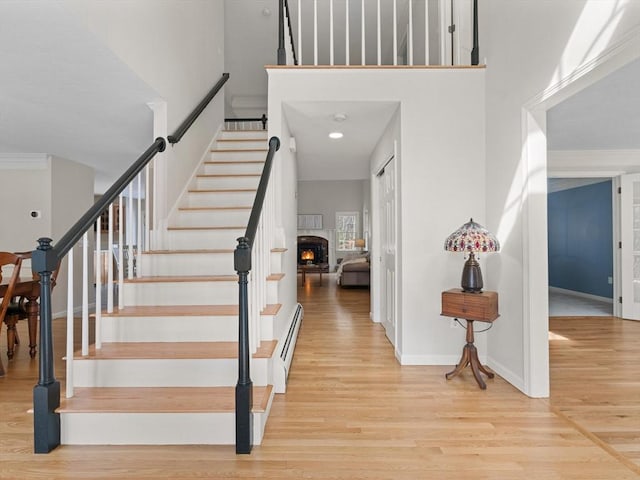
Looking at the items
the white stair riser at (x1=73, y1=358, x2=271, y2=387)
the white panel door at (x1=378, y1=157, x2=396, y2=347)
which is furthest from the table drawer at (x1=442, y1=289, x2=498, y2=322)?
the white stair riser at (x1=73, y1=358, x2=271, y2=387)

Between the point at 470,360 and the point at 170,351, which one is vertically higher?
the point at 170,351

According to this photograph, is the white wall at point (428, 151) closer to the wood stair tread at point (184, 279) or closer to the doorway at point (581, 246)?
the wood stair tread at point (184, 279)

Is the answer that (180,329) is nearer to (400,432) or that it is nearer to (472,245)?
(400,432)

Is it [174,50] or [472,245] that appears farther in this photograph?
[174,50]

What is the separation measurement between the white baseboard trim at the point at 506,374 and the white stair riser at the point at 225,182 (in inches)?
113

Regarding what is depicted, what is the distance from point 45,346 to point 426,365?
2.65m

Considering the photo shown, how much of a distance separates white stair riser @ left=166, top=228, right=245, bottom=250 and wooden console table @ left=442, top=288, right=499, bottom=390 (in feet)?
6.10

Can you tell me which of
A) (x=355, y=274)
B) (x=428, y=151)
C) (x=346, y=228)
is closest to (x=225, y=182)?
(x=428, y=151)

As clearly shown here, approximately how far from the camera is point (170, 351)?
7.30ft

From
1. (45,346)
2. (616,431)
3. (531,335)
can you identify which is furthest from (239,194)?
(616,431)

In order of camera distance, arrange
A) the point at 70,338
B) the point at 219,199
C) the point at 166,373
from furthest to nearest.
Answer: the point at 219,199 → the point at 166,373 → the point at 70,338

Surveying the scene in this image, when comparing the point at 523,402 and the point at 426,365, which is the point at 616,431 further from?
the point at 426,365

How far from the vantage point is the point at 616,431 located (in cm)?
204

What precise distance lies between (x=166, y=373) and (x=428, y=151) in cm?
256
